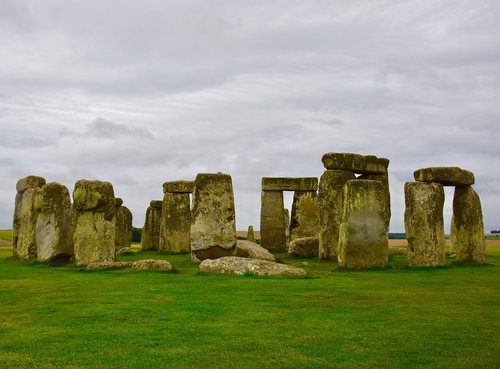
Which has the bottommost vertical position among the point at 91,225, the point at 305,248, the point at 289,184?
the point at 305,248

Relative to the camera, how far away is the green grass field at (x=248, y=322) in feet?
23.5

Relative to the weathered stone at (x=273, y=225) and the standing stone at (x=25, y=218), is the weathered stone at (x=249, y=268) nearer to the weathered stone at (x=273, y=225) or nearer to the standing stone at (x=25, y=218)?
the standing stone at (x=25, y=218)

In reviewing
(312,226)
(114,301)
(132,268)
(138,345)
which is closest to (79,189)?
(132,268)

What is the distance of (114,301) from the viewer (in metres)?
11.1

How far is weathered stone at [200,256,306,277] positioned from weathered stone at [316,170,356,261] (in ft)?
19.5

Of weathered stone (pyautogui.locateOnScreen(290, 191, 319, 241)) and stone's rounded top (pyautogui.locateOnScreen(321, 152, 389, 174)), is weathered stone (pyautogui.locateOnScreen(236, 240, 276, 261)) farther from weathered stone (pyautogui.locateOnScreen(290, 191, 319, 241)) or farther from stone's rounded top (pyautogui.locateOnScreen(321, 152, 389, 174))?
weathered stone (pyautogui.locateOnScreen(290, 191, 319, 241))

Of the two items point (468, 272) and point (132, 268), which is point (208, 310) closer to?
point (132, 268)

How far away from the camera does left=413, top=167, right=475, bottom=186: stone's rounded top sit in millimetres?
18375

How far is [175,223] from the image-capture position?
1107 inches

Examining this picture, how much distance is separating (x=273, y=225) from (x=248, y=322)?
20477 millimetres

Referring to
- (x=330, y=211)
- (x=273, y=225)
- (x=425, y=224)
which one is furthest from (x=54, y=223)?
(x=273, y=225)

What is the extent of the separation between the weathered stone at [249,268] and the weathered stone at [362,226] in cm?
251

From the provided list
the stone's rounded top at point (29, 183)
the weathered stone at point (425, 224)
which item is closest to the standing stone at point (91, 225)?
the stone's rounded top at point (29, 183)

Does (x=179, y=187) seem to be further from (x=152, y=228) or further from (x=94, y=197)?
(x=94, y=197)
